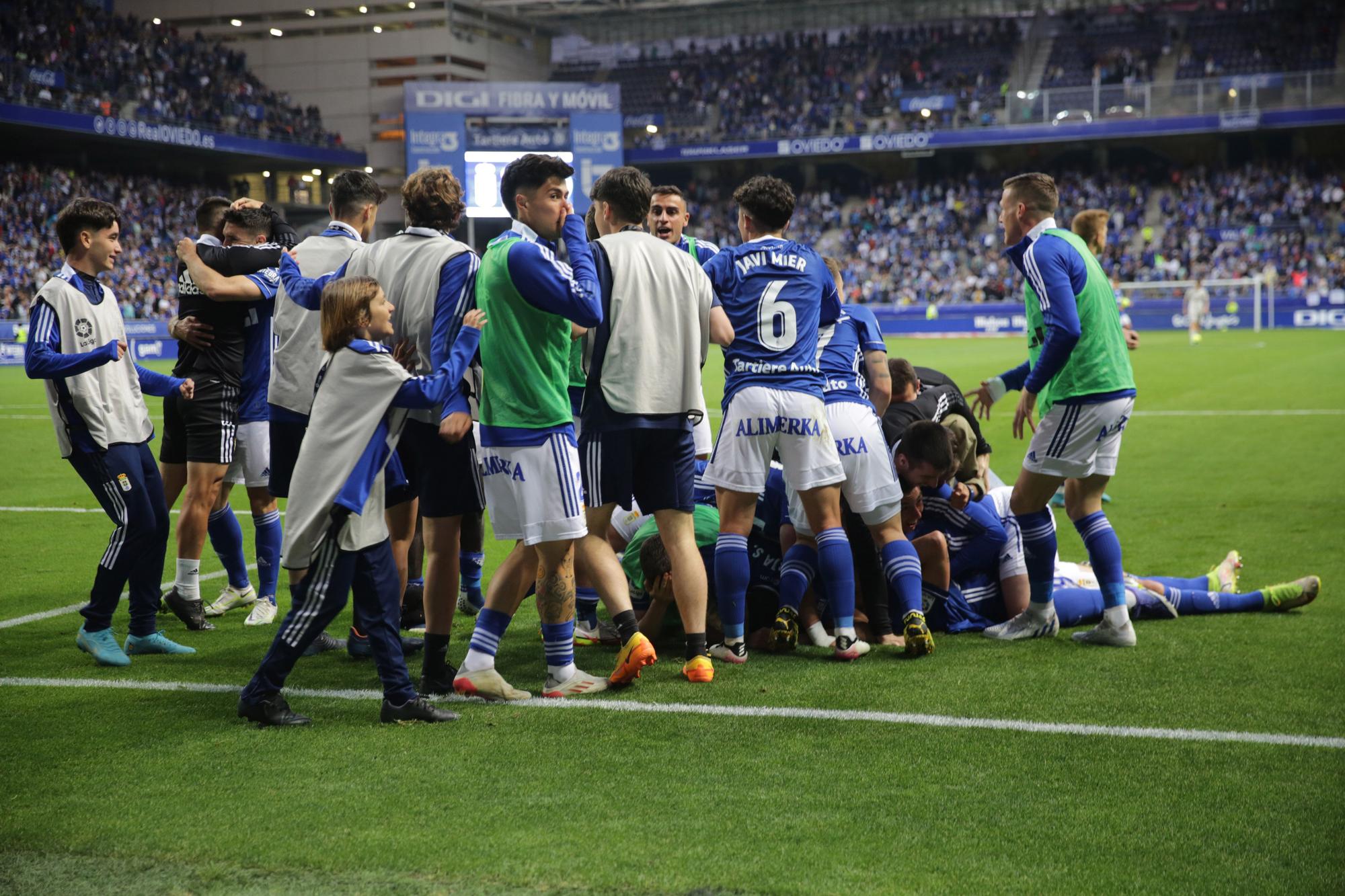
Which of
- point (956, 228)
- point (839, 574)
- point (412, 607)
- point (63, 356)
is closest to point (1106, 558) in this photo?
point (839, 574)

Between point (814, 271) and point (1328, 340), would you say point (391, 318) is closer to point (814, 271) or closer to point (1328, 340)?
point (814, 271)

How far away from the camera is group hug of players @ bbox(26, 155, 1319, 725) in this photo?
483cm

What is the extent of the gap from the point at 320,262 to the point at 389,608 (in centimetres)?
207

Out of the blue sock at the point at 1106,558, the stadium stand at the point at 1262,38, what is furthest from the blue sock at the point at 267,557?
the stadium stand at the point at 1262,38

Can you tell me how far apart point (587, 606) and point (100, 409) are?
8.13 feet

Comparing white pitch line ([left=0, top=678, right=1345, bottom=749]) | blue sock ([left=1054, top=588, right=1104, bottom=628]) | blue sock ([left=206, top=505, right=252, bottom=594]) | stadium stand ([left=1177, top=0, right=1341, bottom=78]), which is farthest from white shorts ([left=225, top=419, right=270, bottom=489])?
stadium stand ([left=1177, top=0, right=1341, bottom=78])

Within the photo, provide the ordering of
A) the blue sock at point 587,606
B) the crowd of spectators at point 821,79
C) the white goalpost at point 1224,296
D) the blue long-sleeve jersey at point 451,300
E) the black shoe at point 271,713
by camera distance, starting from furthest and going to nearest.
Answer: the crowd of spectators at point 821,79 → the white goalpost at point 1224,296 → the blue sock at point 587,606 → the blue long-sleeve jersey at point 451,300 → the black shoe at point 271,713

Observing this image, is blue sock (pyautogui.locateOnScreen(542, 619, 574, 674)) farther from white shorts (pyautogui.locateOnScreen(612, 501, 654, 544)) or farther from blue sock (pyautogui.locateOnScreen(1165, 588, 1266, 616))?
blue sock (pyautogui.locateOnScreen(1165, 588, 1266, 616))

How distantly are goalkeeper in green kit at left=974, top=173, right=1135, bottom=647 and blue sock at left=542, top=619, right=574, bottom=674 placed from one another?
217cm

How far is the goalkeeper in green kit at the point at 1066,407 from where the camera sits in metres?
5.86

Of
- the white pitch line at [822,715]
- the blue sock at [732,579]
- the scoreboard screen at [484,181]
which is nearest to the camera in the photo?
the white pitch line at [822,715]

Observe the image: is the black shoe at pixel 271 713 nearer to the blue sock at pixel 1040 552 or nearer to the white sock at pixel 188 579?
the white sock at pixel 188 579

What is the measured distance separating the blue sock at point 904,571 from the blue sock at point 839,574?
23 centimetres

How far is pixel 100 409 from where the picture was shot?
18.8 ft
